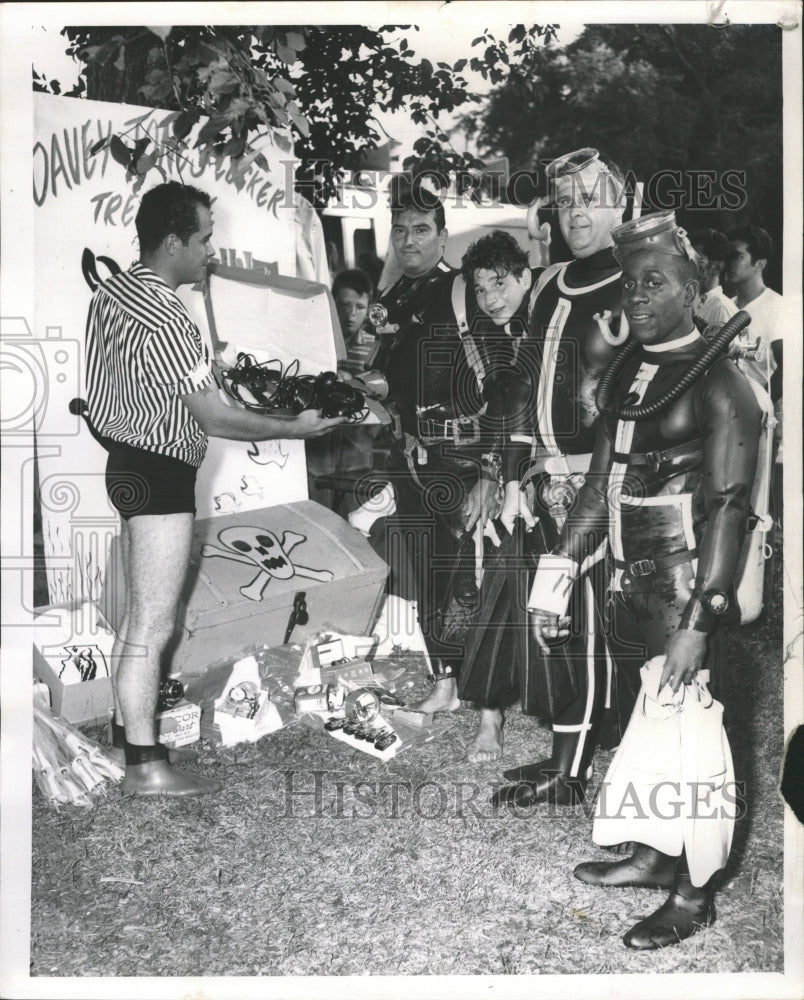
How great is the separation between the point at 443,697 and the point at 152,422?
1473 millimetres

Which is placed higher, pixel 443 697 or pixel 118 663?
pixel 118 663

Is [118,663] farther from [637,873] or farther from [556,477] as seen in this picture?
[637,873]

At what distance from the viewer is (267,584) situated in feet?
12.2

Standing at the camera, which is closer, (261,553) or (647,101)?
(647,101)

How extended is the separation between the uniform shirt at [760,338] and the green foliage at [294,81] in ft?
3.66

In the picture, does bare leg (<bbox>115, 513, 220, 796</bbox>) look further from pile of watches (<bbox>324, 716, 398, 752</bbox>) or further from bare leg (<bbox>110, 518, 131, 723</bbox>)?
pile of watches (<bbox>324, 716, 398, 752</bbox>)

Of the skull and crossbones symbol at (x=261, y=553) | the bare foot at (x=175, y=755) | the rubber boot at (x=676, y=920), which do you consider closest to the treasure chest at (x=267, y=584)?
the skull and crossbones symbol at (x=261, y=553)

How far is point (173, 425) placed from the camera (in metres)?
3.56

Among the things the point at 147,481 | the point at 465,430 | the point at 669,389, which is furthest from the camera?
the point at 465,430

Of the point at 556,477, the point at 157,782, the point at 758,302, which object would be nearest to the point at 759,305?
the point at 758,302

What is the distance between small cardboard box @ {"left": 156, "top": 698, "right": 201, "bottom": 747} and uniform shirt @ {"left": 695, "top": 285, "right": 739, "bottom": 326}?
231 cm

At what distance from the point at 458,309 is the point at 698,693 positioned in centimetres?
162

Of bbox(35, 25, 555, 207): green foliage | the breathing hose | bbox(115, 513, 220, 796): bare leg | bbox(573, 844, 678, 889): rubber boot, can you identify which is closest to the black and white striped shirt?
bbox(115, 513, 220, 796): bare leg

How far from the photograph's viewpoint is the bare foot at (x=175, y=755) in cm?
367
